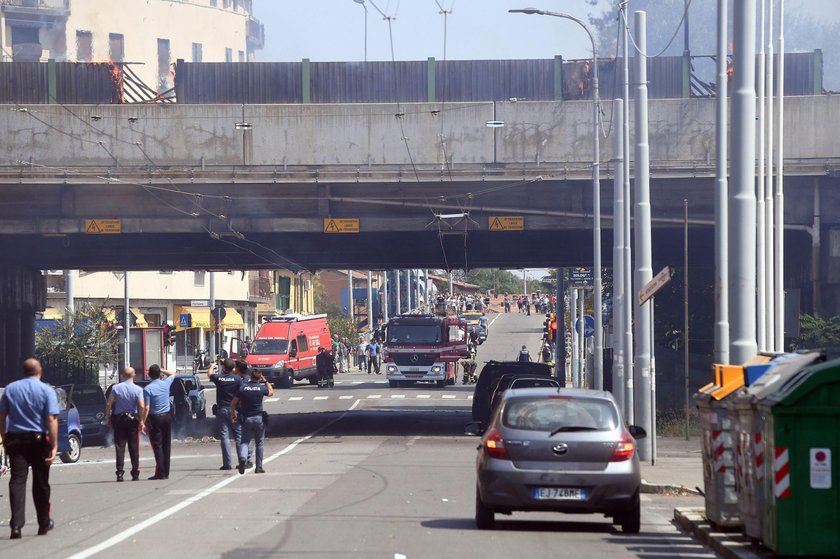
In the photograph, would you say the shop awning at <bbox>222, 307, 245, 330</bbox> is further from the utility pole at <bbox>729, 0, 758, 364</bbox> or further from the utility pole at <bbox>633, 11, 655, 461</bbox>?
the utility pole at <bbox>729, 0, 758, 364</bbox>

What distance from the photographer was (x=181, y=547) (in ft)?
38.5

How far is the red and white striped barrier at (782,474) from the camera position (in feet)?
33.0

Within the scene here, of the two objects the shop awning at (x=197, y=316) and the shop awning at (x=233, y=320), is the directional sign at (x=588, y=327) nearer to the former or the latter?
the shop awning at (x=197, y=316)

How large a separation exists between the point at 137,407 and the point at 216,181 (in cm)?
1407

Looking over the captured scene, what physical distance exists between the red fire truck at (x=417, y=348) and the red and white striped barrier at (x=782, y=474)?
161 ft

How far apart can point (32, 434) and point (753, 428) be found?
23.0ft

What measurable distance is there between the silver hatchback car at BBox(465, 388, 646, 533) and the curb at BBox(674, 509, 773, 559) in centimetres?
67

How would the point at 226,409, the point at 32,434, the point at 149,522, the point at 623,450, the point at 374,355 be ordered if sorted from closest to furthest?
the point at 623,450, the point at 32,434, the point at 149,522, the point at 226,409, the point at 374,355

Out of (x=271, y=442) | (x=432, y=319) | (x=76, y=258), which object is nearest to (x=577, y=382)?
(x=432, y=319)

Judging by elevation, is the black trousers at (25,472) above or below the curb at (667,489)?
above

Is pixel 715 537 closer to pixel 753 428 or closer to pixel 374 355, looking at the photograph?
pixel 753 428

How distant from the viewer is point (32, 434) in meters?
13.4

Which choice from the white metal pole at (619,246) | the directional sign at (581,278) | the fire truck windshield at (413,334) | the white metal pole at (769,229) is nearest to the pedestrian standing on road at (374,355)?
the fire truck windshield at (413,334)

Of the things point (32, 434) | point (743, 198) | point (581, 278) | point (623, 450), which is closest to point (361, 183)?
point (581, 278)
